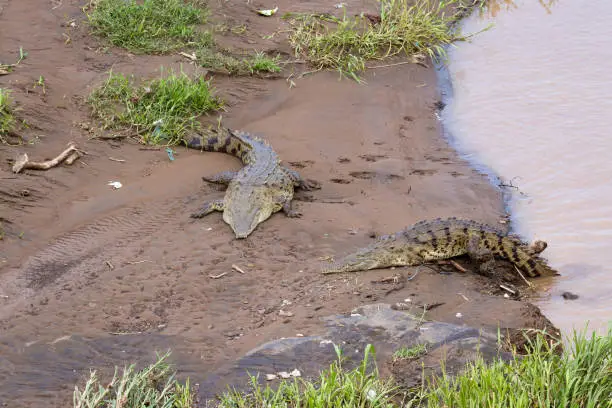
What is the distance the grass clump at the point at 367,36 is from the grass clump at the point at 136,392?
6.01 metres

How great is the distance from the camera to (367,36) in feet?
32.1

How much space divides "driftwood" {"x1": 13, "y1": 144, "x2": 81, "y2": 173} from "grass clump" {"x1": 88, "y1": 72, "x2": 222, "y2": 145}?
61 centimetres

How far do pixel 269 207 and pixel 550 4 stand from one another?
7.46m

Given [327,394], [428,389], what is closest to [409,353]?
[428,389]

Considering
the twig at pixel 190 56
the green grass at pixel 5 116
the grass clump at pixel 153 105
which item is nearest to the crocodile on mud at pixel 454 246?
the grass clump at pixel 153 105

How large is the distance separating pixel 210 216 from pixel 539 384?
373cm

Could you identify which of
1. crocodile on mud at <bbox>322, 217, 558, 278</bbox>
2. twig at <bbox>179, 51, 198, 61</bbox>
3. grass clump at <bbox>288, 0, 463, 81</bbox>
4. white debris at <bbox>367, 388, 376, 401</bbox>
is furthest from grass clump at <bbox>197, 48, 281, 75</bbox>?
white debris at <bbox>367, 388, 376, 401</bbox>

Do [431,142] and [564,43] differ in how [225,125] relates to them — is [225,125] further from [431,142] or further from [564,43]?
[564,43]

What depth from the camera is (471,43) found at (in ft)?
36.0

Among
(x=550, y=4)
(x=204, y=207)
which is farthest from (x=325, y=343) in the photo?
(x=550, y=4)

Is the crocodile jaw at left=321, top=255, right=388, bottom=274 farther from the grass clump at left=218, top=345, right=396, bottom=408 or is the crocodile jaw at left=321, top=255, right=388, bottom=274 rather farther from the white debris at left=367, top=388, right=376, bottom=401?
the white debris at left=367, top=388, right=376, bottom=401

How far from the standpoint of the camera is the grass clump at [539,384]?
3637 mm

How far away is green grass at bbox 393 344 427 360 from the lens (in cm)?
439

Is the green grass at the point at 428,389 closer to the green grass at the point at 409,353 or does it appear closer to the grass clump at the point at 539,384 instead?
the grass clump at the point at 539,384
